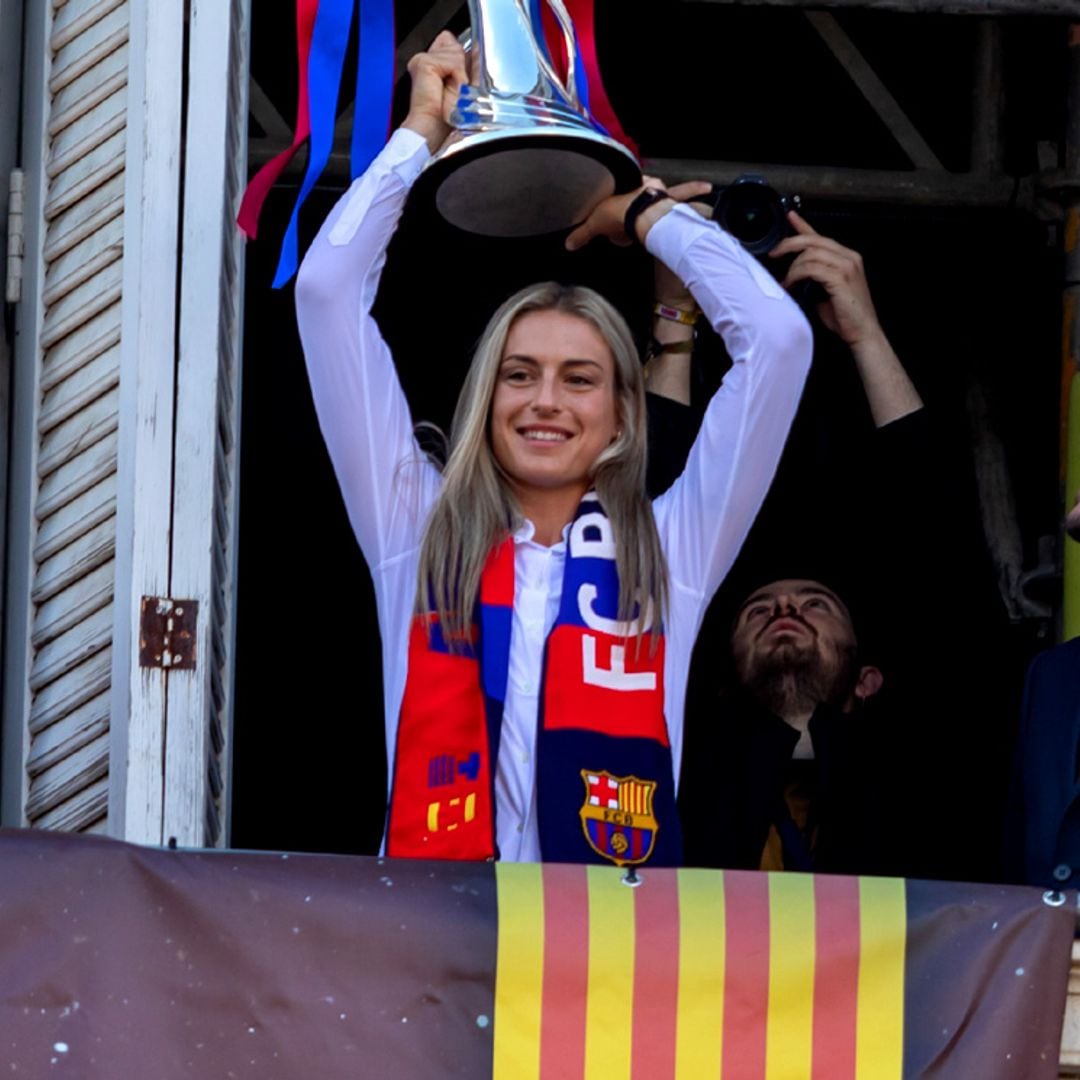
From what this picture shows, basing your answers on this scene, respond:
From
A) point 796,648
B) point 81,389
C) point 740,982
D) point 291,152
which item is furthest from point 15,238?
point 740,982

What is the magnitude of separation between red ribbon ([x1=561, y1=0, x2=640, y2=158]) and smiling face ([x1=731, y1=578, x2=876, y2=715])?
0.93 metres

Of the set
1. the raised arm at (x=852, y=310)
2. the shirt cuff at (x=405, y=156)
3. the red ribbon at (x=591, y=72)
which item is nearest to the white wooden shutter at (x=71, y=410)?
the shirt cuff at (x=405, y=156)

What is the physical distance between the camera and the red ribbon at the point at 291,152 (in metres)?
4.01

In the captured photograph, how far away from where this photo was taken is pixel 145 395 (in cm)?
406

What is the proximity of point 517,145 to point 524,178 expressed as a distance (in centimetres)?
12

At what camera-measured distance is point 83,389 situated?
416cm

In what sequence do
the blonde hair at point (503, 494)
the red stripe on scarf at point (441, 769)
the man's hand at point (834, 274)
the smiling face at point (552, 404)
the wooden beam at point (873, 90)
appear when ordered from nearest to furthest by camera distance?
the red stripe on scarf at point (441, 769) → the blonde hair at point (503, 494) → the smiling face at point (552, 404) → the man's hand at point (834, 274) → the wooden beam at point (873, 90)

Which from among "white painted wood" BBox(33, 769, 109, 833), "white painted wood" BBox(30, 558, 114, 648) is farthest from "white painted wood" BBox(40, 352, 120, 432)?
"white painted wood" BBox(33, 769, 109, 833)

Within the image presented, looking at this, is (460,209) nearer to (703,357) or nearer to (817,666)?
(817,666)

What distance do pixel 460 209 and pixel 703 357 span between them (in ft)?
4.83

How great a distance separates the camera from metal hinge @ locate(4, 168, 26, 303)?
427 cm

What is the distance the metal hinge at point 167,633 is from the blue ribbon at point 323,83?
1.72 feet

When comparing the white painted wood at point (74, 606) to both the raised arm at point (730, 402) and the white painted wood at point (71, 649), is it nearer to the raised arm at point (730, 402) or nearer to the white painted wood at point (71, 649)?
the white painted wood at point (71, 649)

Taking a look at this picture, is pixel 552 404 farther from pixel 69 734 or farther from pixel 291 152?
pixel 69 734
